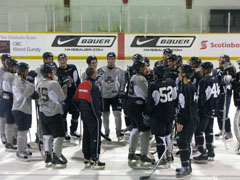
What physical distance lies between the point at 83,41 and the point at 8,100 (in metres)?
7.02

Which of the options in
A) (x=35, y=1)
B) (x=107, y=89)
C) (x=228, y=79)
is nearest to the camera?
(x=228, y=79)

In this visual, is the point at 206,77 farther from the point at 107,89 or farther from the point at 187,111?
the point at 107,89

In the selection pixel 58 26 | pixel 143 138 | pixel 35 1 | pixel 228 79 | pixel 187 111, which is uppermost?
pixel 35 1

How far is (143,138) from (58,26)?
9139 millimetres

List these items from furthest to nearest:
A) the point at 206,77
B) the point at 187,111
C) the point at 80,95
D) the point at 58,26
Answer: the point at 58,26, the point at 206,77, the point at 80,95, the point at 187,111

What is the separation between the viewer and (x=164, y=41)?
1205 cm

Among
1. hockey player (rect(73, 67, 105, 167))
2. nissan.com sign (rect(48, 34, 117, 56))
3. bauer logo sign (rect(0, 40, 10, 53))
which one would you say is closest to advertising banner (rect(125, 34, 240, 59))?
nissan.com sign (rect(48, 34, 117, 56))

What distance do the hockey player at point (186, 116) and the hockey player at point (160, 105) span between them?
0.22m

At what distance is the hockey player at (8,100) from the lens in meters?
5.23

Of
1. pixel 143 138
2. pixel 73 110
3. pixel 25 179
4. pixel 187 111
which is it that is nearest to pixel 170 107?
pixel 187 111

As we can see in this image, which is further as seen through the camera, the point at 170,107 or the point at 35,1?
the point at 35,1

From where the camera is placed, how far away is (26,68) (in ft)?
15.5

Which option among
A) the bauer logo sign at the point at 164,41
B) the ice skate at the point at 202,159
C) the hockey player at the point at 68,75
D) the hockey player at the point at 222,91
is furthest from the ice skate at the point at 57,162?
the bauer logo sign at the point at 164,41

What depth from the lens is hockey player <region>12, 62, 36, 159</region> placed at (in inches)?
186
